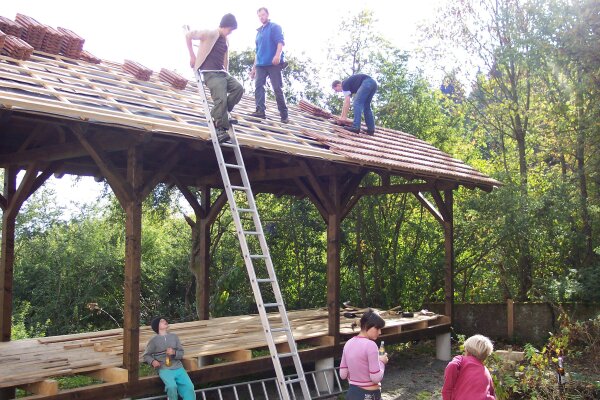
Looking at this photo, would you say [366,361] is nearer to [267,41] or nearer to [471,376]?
[471,376]

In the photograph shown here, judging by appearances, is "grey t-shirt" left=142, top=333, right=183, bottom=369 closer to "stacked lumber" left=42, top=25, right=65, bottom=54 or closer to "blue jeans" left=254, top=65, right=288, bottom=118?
"blue jeans" left=254, top=65, right=288, bottom=118

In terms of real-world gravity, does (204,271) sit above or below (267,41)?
below

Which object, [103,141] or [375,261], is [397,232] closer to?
[375,261]

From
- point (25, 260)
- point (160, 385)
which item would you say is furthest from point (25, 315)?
point (160, 385)

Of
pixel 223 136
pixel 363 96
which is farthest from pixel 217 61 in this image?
pixel 363 96

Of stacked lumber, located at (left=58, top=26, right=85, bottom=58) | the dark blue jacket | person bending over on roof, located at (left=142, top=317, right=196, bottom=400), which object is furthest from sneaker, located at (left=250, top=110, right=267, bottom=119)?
person bending over on roof, located at (left=142, top=317, right=196, bottom=400)

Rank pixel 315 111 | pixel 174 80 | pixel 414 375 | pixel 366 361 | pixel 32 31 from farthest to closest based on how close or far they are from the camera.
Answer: pixel 315 111
pixel 414 375
pixel 174 80
pixel 32 31
pixel 366 361

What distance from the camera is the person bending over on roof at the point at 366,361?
506cm

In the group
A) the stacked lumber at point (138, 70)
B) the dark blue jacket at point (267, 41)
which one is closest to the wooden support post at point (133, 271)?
the stacked lumber at point (138, 70)

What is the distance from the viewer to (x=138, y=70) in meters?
9.80

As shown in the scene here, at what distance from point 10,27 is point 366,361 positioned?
22.0 feet

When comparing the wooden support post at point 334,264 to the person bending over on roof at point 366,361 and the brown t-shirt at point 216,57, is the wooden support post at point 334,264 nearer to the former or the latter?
the brown t-shirt at point 216,57

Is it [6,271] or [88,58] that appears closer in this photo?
[6,271]

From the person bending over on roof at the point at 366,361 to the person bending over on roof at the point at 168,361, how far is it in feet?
7.19
